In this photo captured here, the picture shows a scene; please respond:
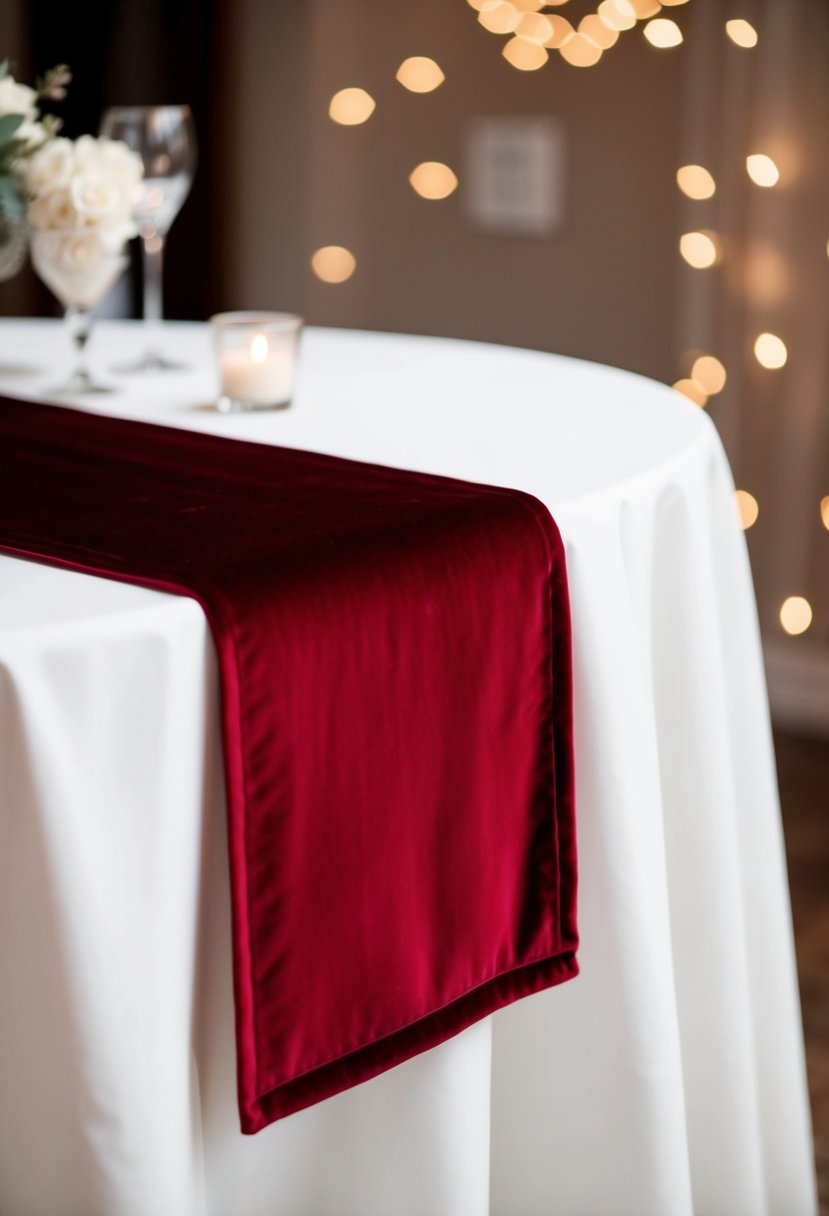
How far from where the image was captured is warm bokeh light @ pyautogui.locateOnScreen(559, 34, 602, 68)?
2395mm

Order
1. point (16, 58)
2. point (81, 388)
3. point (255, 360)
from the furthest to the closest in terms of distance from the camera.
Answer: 1. point (16, 58)
2. point (81, 388)
3. point (255, 360)

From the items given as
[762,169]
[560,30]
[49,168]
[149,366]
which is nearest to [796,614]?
[762,169]

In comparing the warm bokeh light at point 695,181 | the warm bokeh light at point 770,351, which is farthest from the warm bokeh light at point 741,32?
the warm bokeh light at point 770,351

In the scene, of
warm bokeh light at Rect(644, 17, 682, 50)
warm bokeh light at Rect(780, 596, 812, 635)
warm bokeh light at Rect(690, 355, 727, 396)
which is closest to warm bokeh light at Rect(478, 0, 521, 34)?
warm bokeh light at Rect(644, 17, 682, 50)

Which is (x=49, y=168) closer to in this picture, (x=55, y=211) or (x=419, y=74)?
(x=55, y=211)

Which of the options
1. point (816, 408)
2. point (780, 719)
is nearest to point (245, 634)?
point (816, 408)

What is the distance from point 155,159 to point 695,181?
1238mm

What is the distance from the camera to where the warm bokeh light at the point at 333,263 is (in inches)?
110

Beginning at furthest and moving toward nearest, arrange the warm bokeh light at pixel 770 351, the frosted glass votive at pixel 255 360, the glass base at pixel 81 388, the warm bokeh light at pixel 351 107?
the warm bokeh light at pixel 351 107 → the warm bokeh light at pixel 770 351 → the glass base at pixel 81 388 → the frosted glass votive at pixel 255 360

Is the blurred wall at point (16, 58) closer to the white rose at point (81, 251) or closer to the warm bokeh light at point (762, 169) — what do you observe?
the warm bokeh light at point (762, 169)

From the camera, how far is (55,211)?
1.25 metres

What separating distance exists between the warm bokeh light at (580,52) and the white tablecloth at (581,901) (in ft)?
3.70

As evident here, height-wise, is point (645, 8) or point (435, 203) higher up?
point (645, 8)

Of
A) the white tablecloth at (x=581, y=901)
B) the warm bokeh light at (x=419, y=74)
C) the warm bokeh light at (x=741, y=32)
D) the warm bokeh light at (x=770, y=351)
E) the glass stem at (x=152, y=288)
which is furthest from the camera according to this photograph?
the warm bokeh light at (x=419, y=74)
